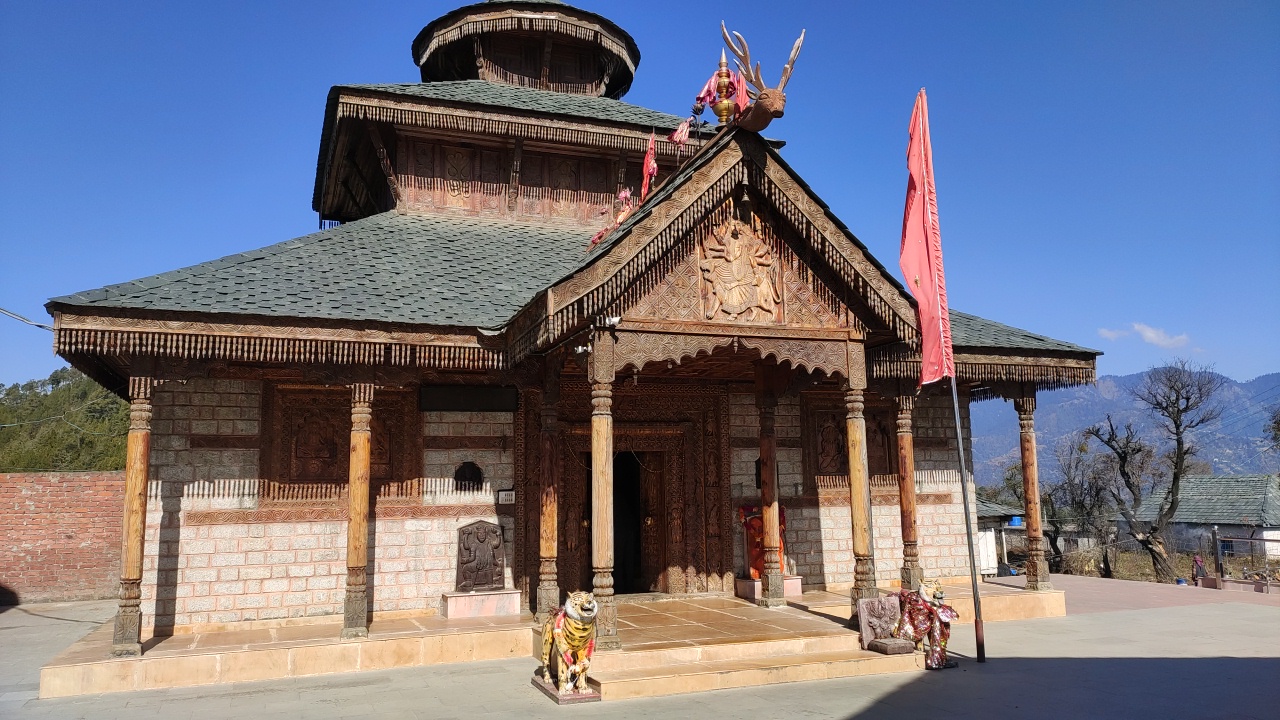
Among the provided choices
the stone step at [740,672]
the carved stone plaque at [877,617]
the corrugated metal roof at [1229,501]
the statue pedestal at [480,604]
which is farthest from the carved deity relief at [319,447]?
the corrugated metal roof at [1229,501]

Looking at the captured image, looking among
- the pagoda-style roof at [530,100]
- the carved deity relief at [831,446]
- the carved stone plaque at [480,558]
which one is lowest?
the carved stone plaque at [480,558]

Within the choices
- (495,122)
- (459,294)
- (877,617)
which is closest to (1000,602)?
(877,617)

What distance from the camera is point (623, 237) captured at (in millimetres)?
9648

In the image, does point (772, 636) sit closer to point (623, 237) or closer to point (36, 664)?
point (623, 237)

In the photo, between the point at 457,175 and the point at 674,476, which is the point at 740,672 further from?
the point at 457,175

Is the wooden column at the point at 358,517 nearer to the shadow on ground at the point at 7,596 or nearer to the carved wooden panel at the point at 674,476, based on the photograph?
the carved wooden panel at the point at 674,476

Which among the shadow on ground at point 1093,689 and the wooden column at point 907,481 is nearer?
the shadow on ground at point 1093,689

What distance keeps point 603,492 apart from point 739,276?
10.4 ft

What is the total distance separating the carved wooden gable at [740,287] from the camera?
33.3 ft

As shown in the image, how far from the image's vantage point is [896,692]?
8781mm

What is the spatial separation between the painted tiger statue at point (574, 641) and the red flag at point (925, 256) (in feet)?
17.8

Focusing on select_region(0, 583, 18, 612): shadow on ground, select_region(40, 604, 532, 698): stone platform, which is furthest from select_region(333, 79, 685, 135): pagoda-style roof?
select_region(0, 583, 18, 612): shadow on ground

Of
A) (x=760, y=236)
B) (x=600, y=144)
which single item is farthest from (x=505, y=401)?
(x=600, y=144)

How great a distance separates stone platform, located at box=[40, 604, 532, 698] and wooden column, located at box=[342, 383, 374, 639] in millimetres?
288
